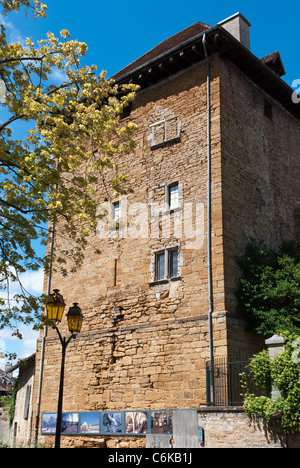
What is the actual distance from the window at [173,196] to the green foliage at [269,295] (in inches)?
102

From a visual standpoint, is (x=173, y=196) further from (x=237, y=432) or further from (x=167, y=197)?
(x=237, y=432)

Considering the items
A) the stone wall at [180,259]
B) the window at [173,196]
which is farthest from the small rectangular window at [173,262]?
the window at [173,196]

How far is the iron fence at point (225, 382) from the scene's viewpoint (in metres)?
12.0

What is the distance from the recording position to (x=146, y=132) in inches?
655

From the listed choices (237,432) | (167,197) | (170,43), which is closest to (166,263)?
(167,197)

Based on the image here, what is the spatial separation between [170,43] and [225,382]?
12617 millimetres

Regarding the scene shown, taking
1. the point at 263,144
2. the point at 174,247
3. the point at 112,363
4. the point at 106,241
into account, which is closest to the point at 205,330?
the point at 174,247

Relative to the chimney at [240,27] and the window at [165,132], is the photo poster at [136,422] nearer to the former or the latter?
the window at [165,132]

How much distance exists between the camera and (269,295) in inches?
511

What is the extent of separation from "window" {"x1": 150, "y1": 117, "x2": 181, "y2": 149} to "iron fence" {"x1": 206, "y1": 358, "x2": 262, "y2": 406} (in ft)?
22.7

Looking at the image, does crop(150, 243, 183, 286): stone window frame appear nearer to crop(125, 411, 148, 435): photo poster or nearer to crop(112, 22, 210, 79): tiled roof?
crop(125, 411, 148, 435): photo poster

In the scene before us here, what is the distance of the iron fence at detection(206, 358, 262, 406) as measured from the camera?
12.0 m
